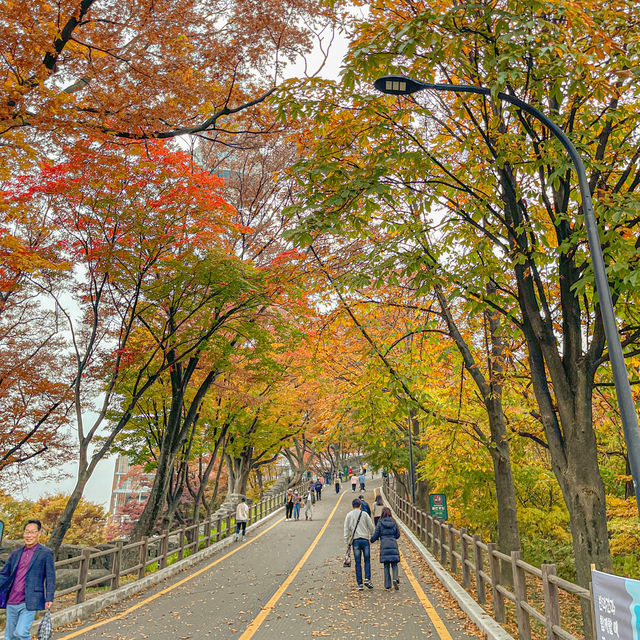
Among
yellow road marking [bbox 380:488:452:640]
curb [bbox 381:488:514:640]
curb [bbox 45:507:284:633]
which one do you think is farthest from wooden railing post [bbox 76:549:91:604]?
curb [bbox 381:488:514:640]

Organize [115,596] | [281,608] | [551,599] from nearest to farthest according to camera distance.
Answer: [551,599] → [281,608] → [115,596]

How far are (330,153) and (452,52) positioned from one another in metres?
2.48

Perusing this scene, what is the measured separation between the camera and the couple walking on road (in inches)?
401

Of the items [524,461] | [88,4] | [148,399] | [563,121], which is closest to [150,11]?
[88,4]

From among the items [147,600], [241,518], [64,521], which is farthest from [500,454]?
[241,518]

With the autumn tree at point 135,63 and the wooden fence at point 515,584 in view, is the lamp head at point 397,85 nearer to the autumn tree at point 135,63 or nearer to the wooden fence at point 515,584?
the autumn tree at point 135,63

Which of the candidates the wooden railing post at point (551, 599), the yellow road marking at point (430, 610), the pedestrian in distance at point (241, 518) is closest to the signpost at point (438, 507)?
the yellow road marking at point (430, 610)

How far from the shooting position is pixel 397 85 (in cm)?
574

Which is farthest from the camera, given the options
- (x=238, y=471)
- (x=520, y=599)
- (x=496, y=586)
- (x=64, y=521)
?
(x=238, y=471)

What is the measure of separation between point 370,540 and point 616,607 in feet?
22.9

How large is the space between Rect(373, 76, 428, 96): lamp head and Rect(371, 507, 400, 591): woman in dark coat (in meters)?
8.14

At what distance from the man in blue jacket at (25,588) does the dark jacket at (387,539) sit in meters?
6.22

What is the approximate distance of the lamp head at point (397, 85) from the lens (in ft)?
18.6

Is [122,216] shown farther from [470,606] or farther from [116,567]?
[470,606]
